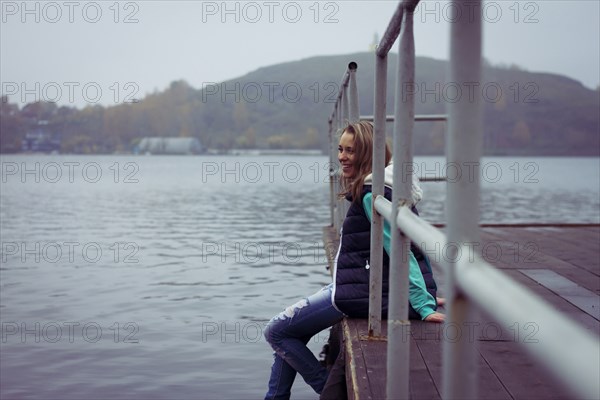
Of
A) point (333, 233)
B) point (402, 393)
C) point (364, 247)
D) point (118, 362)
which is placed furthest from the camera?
point (333, 233)

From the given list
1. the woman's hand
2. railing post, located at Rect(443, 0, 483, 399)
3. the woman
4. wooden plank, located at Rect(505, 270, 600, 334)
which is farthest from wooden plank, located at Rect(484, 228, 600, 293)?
railing post, located at Rect(443, 0, 483, 399)

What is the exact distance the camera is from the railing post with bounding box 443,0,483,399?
982 mm

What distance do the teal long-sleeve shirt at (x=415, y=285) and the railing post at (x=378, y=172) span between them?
7.1 inches

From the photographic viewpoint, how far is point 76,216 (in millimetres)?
22719

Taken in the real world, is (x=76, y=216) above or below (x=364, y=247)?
below

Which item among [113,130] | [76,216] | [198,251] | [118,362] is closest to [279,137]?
Result: [113,130]

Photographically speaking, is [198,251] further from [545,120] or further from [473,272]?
[473,272]

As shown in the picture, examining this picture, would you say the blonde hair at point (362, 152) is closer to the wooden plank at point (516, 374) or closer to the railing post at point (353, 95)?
the wooden plank at point (516, 374)

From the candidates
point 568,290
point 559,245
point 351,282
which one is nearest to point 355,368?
point 351,282

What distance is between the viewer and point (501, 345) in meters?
3.16

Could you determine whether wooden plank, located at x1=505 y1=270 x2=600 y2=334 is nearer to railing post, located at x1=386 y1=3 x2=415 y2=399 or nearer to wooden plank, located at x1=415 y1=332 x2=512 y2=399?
wooden plank, located at x1=415 y1=332 x2=512 y2=399

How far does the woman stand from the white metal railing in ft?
3.55

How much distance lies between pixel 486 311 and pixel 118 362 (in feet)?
18.6

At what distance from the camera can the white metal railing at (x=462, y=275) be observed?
0.63m
